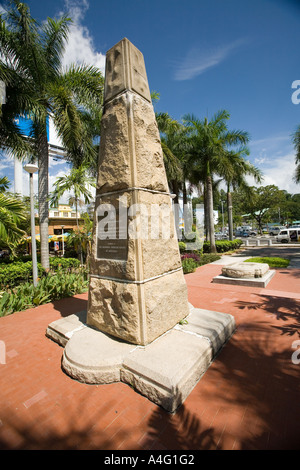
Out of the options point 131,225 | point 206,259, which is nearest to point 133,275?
point 131,225

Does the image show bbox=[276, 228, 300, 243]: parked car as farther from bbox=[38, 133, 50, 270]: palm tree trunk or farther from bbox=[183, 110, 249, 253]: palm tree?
bbox=[38, 133, 50, 270]: palm tree trunk

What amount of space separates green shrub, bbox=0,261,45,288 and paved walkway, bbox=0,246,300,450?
15.0ft

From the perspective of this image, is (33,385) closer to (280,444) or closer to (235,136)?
(280,444)

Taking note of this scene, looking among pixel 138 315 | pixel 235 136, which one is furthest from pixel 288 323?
pixel 235 136

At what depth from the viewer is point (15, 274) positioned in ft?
26.4

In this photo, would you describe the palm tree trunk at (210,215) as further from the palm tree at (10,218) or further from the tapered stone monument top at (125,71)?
the tapered stone monument top at (125,71)

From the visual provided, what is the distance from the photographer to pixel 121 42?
→ 3.57 meters

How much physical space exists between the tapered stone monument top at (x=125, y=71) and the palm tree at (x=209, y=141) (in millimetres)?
12176

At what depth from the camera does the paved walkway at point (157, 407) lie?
1.99 meters

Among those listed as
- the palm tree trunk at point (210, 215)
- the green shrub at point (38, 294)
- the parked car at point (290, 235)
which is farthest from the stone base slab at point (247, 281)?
the parked car at point (290, 235)

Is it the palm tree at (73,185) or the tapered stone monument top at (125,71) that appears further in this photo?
the palm tree at (73,185)

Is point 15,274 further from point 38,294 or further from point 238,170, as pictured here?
point 238,170

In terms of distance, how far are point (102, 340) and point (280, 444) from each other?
2.38 meters
